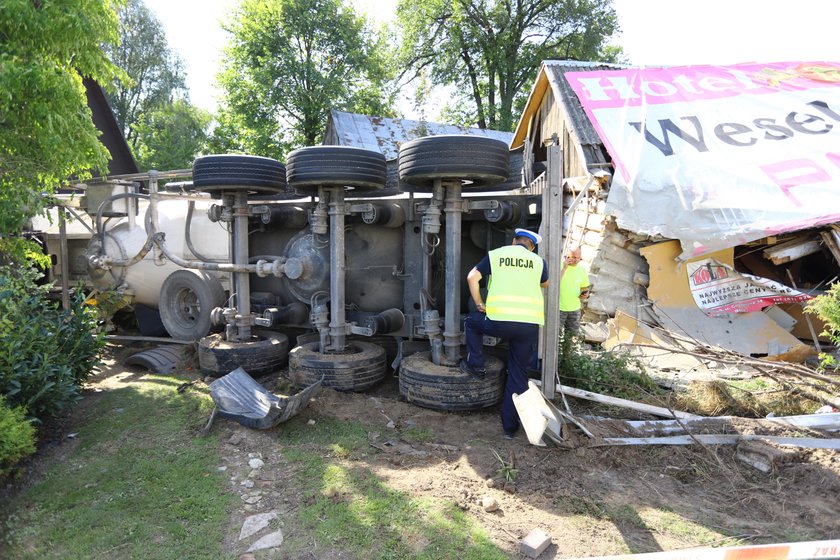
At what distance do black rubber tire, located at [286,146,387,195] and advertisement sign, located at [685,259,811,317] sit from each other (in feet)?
16.5

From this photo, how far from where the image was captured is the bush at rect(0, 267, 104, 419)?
13.0ft

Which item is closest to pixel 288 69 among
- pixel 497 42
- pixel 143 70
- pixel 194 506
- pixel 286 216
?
pixel 497 42

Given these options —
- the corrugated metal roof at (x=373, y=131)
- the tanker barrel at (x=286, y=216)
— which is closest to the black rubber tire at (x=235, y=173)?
the tanker barrel at (x=286, y=216)

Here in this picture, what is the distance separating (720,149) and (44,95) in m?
8.63

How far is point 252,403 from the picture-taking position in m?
4.50

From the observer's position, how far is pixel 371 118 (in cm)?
1856

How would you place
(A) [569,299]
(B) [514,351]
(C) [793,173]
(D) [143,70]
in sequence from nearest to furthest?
(B) [514,351] < (A) [569,299] < (C) [793,173] < (D) [143,70]

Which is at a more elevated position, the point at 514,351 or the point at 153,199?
the point at 153,199

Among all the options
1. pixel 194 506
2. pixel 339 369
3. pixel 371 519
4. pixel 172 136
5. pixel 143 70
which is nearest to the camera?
pixel 371 519

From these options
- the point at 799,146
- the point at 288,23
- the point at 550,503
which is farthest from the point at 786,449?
the point at 288,23

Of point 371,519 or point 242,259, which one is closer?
point 371,519

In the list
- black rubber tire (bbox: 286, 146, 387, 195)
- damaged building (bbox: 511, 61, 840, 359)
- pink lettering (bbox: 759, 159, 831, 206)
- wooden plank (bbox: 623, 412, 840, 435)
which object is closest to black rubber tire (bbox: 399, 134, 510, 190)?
black rubber tire (bbox: 286, 146, 387, 195)

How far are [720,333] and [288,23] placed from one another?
20.0 meters

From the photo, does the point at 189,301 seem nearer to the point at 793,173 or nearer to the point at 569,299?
the point at 569,299
